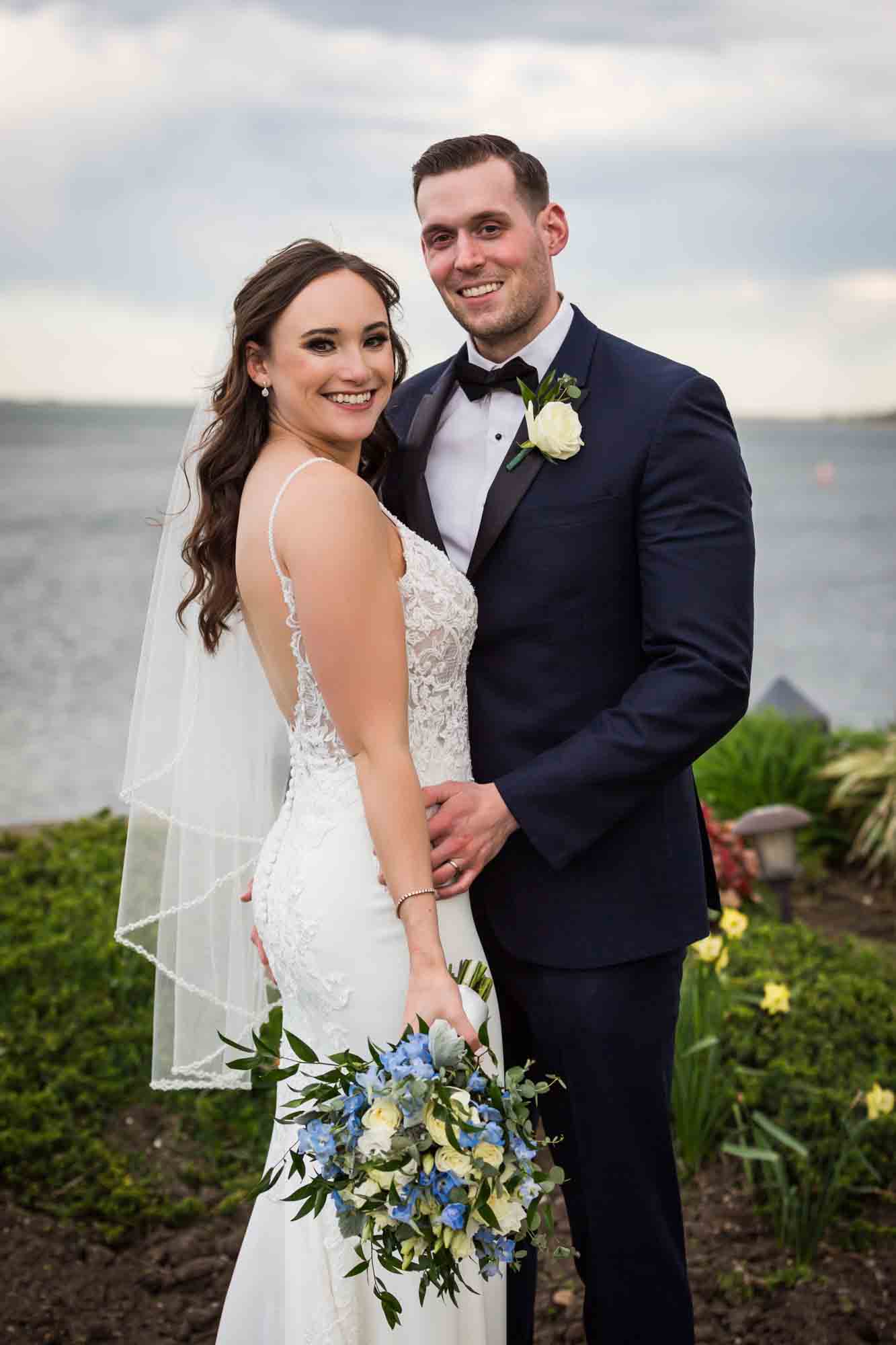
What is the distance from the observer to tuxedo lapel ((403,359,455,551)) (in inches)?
99.3

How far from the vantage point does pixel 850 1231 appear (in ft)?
10.7

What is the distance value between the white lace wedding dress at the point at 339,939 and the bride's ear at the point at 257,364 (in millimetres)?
260

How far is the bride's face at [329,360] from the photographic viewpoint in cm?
230

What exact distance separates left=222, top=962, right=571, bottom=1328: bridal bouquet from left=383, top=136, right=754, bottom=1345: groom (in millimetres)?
492

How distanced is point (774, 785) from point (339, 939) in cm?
420

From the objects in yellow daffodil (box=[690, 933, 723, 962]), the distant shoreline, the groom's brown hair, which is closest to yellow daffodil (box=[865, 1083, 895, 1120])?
yellow daffodil (box=[690, 933, 723, 962])

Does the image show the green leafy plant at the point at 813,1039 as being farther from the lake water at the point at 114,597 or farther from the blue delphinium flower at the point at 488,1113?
the lake water at the point at 114,597

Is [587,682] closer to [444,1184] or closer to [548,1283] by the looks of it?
[444,1184]

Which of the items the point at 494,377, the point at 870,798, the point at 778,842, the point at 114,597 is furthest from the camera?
the point at 114,597

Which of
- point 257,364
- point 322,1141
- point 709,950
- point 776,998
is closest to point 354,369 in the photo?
point 257,364

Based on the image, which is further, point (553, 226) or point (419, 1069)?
point (553, 226)

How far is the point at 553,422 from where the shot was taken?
234cm

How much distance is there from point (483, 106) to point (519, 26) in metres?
2.23

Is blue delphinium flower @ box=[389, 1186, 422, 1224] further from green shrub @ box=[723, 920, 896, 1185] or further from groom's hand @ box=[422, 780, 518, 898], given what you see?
green shrub @ box=[723, 920, 896, 1185]
